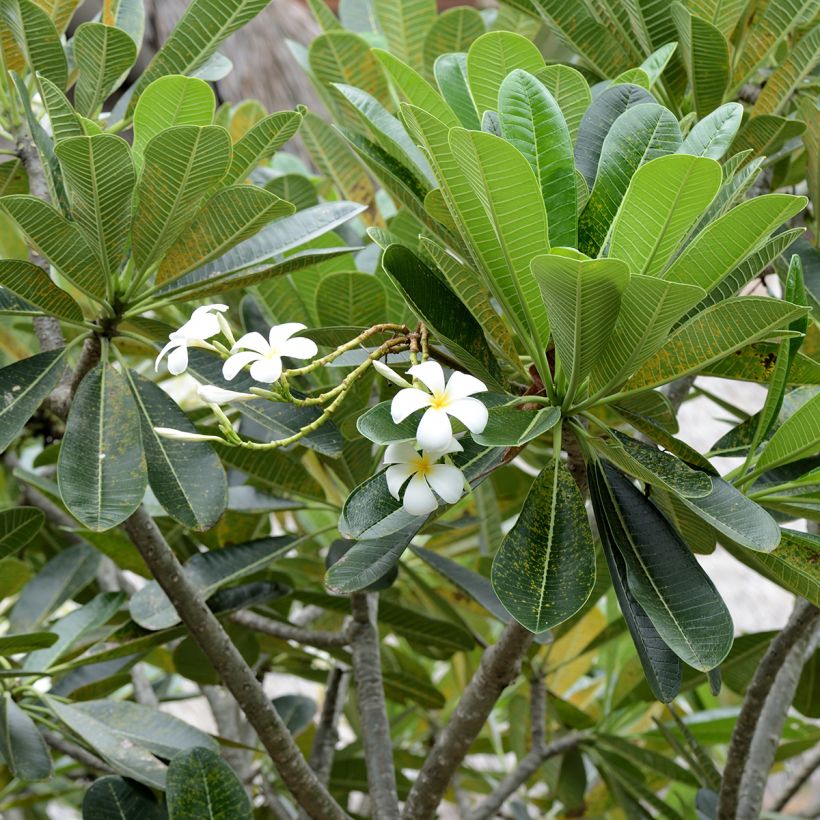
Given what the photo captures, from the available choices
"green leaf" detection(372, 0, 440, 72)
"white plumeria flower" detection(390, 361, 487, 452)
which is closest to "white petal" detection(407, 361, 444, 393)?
"white plumeria flower" detection(390, 361, 487, 452)

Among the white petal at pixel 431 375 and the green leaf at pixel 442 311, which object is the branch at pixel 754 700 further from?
the white petal at pixel 431 375

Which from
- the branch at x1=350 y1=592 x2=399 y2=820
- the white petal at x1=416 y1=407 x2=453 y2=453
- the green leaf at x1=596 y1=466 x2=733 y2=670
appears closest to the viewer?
the white petal at x1=416 y1=407 x2=453 y2=453

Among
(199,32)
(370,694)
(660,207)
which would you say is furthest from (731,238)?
(370,694)

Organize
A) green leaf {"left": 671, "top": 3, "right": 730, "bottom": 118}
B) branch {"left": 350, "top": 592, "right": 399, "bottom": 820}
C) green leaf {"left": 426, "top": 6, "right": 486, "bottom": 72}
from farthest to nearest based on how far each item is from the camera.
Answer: green leaf {"left": 426, "top": 6, "right": 486, "bottom": 72} → branch {"left": 350, "top": 592, "right": 399, "bottom": 820} → green leaf {"left": 671, "top": 3, "right": 730, "bottom": 118}

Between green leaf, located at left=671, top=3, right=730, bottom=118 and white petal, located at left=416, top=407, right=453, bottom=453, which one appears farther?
green leaf, located at left=671, top=3, right=730, bottom=118

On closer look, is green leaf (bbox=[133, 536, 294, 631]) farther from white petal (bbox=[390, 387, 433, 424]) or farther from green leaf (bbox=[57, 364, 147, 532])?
white petal (bbox=[390, 387, 433, 424])

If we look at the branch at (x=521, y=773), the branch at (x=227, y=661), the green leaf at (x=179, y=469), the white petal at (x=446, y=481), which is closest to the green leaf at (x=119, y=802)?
the branch at (x=227, y=661)
